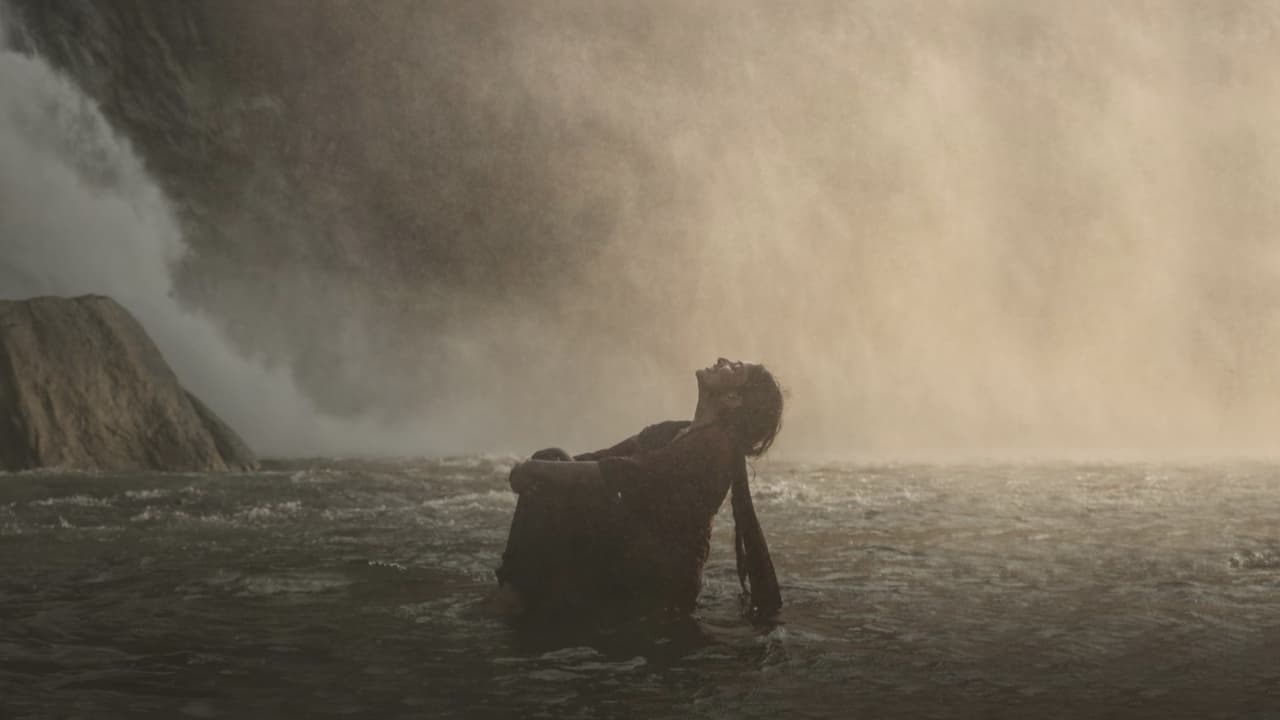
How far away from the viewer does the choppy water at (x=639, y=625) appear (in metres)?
4.29

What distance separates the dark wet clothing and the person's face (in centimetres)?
24

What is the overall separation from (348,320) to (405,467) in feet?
56.5

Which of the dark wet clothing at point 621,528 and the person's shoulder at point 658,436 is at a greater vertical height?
the person's shoulder at point 658,436

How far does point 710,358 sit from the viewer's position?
46594 millimetres

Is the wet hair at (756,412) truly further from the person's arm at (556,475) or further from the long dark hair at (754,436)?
the person's arm at (556,475)

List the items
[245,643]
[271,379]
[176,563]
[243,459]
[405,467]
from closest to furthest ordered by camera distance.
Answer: [245,643]
[176,563]
[243,459]
[405,467]
[271,379]

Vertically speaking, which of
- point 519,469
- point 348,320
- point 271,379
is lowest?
point 519,469

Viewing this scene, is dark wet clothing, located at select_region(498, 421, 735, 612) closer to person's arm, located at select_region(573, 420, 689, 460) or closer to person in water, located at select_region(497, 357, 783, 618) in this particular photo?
person in water, located at select_region(497, 357, 783, 618)

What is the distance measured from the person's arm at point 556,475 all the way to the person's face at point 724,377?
2.58 ft

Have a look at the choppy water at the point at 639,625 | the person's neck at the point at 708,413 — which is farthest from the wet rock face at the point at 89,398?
the person's neck at the point at 708,413

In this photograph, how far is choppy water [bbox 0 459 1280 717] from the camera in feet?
14.1

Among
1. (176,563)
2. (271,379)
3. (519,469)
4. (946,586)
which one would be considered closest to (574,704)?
(519,469)

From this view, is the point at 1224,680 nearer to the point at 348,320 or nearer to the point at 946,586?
the point at 946,586

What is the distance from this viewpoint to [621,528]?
5.75m
